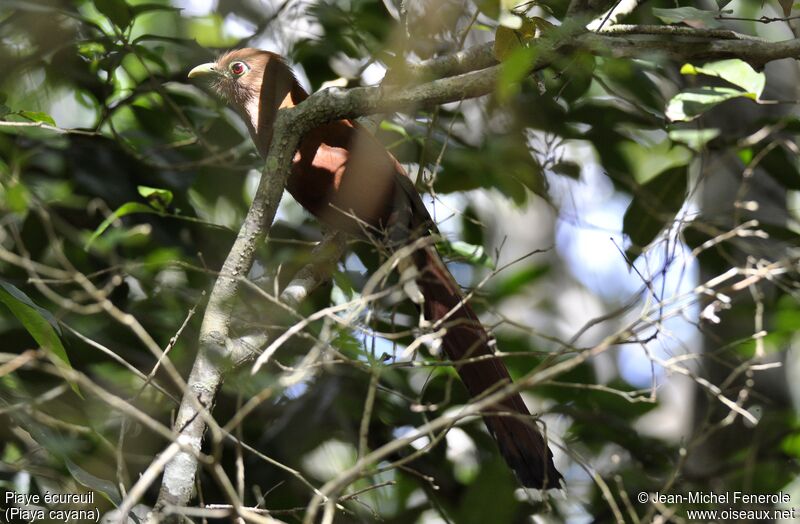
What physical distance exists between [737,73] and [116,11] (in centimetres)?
209

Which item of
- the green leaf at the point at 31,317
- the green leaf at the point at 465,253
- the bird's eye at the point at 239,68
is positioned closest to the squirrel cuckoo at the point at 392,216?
the green leaf at the point at 465,253

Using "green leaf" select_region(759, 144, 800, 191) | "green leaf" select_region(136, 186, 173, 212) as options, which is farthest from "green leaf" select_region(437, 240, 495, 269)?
"green leaf" select_region(759, 144, 800, 191)

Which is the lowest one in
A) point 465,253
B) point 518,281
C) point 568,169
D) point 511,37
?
point 518,281

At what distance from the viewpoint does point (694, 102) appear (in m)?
2.50

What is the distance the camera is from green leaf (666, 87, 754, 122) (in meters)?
2.46

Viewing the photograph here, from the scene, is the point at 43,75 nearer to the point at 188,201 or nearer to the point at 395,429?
the point at 188,201

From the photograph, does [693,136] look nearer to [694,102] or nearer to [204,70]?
[694,102]

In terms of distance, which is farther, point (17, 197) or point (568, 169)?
point (568, 169)

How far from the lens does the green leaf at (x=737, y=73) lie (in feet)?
8.05

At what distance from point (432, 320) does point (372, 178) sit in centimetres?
54

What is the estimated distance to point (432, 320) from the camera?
2.74 m

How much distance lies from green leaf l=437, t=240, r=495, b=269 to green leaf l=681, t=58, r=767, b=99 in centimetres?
97

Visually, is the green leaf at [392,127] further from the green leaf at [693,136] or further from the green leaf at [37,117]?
the green leaf at [37,117]

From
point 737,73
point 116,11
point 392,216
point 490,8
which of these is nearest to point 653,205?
point 737,73
